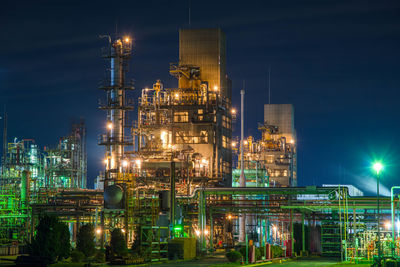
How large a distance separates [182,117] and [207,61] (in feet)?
30.5

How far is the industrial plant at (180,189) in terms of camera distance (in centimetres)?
5497

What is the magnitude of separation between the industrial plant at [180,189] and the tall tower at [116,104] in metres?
0.13

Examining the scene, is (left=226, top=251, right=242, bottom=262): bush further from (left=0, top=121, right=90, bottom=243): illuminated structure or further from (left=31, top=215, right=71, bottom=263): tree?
(left=0, top=121, right=90, bottom=243): illuminated structure

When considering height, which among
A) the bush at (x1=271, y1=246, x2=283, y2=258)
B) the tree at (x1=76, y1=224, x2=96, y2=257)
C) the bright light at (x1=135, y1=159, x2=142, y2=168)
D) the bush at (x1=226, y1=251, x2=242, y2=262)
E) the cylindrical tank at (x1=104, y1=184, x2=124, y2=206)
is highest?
the bright light at (x1=135, y1=159, x2=142, y2=168)

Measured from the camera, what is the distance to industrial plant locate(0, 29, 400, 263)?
55.0m

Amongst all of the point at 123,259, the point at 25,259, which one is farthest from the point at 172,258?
the point at 25,259

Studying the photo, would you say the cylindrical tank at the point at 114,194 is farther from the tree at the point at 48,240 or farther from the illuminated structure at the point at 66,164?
the illuminated structure at the point at 66,164

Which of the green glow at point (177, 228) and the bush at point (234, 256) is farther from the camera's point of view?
the green glow at point (177, 228)

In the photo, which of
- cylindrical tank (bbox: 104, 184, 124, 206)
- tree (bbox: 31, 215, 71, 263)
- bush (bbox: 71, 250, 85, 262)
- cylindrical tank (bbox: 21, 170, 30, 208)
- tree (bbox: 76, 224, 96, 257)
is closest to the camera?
tree (bbox: 31, 215, 71, 263)

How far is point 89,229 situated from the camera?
1871 inches

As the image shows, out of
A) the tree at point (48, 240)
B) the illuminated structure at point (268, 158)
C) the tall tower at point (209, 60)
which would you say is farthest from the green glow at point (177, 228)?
the illuminated structure at point (268, 158)

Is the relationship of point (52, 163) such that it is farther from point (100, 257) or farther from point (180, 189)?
point (100, 257)

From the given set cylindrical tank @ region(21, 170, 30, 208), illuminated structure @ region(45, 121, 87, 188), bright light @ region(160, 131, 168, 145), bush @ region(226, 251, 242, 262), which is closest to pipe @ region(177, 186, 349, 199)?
bush @ region(226, 251, 242, 262)

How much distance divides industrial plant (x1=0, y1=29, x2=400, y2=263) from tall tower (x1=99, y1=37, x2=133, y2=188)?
13cm
